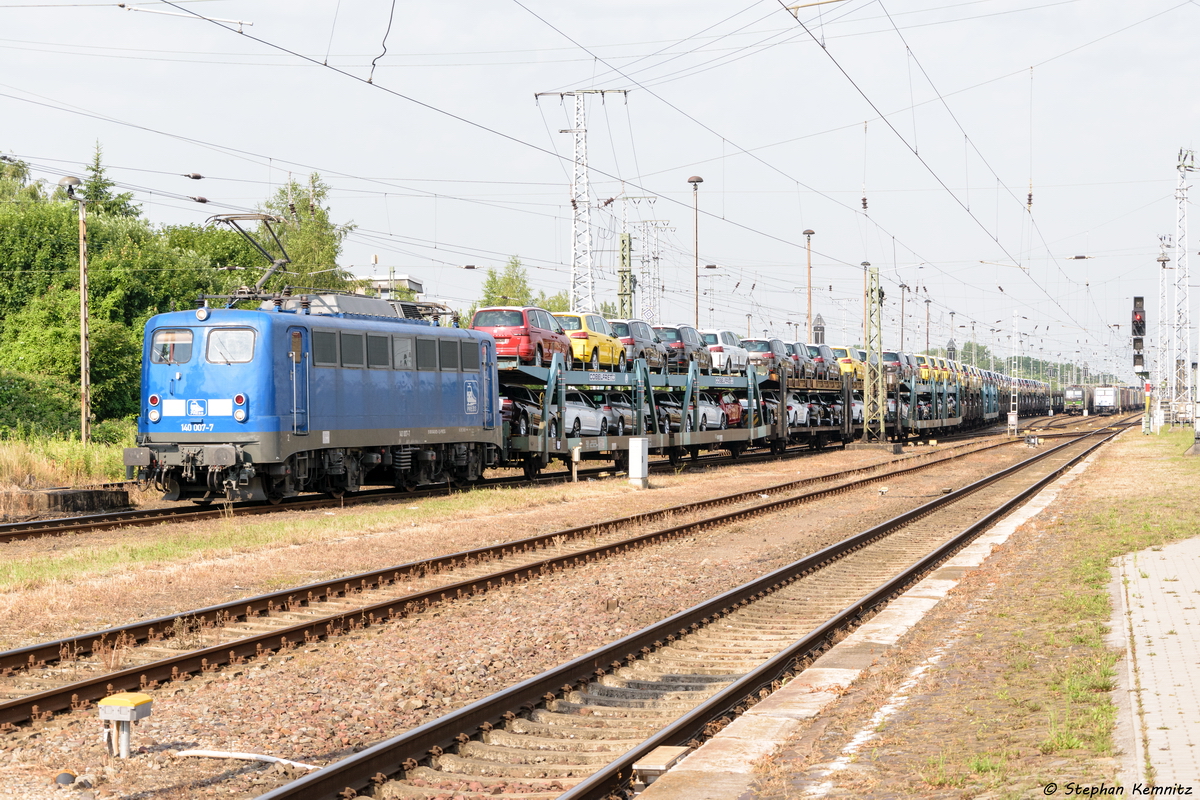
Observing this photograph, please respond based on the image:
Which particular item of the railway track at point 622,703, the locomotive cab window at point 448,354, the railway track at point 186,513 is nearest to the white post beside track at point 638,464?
the railway track at point 186,513

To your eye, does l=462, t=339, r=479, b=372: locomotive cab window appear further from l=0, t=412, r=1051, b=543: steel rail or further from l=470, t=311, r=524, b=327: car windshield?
l=0, t=412, r=1051, b=543: steel rail

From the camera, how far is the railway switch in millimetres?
6441

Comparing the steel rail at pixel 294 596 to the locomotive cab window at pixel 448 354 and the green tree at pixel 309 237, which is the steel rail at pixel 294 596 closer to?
the locomotive cab window at pixel 448 354

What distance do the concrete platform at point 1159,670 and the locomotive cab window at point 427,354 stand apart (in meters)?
14.0

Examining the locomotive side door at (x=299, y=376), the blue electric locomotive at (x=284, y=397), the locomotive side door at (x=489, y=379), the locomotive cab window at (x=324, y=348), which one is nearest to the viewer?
the blue electric locomotive at (x=284, y=397)

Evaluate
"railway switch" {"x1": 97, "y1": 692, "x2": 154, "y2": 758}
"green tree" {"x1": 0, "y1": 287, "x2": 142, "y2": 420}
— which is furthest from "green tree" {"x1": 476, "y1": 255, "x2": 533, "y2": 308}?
"railway switch" {"x1": 97, "y1": 692, "x2": 154, "y2": 758}

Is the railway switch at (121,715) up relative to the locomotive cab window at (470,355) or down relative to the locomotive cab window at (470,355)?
down

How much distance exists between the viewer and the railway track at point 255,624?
27.8 feet

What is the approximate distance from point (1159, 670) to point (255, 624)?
743cm

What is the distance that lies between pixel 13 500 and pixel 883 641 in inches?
608

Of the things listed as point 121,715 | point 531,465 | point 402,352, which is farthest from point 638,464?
point 121,715

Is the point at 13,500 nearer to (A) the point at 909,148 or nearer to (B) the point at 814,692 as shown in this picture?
(B) the point at 814,692

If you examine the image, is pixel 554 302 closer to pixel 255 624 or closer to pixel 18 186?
pixel 18 186

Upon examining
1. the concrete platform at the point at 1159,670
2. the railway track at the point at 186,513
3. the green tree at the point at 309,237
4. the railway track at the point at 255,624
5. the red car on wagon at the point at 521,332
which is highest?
the green tree at the point at 309,237
